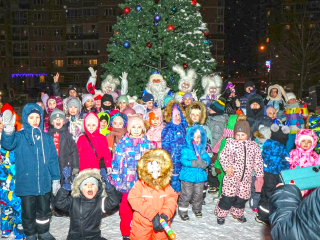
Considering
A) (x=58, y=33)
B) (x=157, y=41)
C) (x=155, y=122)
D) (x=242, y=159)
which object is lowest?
(x=242, y=159)

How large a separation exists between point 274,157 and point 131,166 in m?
2.57

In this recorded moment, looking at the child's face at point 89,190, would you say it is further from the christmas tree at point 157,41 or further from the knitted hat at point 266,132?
the christmas tree at point 157,41

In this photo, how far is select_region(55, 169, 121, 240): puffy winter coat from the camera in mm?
3881

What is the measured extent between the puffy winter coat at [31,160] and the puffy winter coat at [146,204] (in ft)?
4.92

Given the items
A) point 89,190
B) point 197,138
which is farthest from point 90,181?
point 197,138

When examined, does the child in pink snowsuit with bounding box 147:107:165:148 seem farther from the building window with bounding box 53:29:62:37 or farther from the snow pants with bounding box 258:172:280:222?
the building window with bounding box 53:29:62:37

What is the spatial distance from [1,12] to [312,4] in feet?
152

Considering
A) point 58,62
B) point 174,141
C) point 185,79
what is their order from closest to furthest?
point 174,141 → point 185,79 → point 58,62

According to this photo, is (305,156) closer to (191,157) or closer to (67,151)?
(191,157)

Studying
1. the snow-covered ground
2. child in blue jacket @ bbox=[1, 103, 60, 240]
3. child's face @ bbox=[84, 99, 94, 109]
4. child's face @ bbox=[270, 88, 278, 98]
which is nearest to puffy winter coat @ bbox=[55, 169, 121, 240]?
child in blue jacket @ bbox=[1, 103, 60, 240]

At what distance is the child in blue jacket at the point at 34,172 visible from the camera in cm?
453

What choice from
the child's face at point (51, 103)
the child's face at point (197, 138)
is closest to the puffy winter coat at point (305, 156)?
the child's face at point (197, 138)

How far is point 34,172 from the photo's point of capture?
456 cm

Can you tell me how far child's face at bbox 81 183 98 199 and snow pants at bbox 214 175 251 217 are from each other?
8.19 feet
